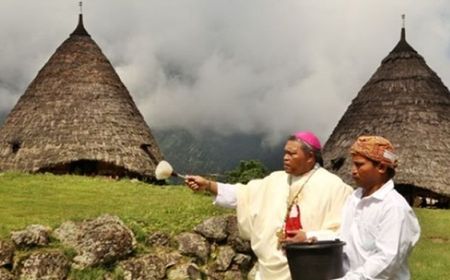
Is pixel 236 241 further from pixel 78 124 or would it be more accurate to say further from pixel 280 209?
pixel 78 124

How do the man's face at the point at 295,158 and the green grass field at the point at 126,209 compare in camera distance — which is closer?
the man's face at the point at 295,158

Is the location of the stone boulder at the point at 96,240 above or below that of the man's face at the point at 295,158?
below

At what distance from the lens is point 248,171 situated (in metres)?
35.8

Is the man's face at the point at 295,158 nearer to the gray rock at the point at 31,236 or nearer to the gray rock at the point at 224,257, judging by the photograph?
the gray rock at the point at 31,236

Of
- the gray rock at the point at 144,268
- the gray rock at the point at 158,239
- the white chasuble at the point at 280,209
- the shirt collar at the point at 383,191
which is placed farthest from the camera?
the gray rock at the point at 158,239

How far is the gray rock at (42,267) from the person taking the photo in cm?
677

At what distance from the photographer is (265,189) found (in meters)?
5.16

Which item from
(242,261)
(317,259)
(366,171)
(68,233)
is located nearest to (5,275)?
(68,233)

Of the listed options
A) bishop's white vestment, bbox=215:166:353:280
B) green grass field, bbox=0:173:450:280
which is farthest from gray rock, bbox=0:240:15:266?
bishop's white vestment, bbox=215:166:353:280

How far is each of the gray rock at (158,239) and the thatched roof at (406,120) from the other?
57.3ft

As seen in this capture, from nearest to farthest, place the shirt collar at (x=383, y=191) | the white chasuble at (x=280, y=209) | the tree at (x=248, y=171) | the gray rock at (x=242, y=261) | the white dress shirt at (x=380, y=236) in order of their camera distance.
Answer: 1. the white dress shirt at (x=380, y=236)
2. the shirt collar at (x=383, y=191)
3. the white chasuble at (x=280, y=209)
4. the gray rock at (x=242, y=261)
5. the tree at (x=248, y=171)

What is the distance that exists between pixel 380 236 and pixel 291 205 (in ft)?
3.97

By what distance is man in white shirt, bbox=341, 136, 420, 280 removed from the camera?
3.75 metres

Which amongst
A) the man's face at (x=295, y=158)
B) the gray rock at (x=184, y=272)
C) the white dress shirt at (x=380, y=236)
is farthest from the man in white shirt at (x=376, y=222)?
the gray rock at (x=184, y=272)
